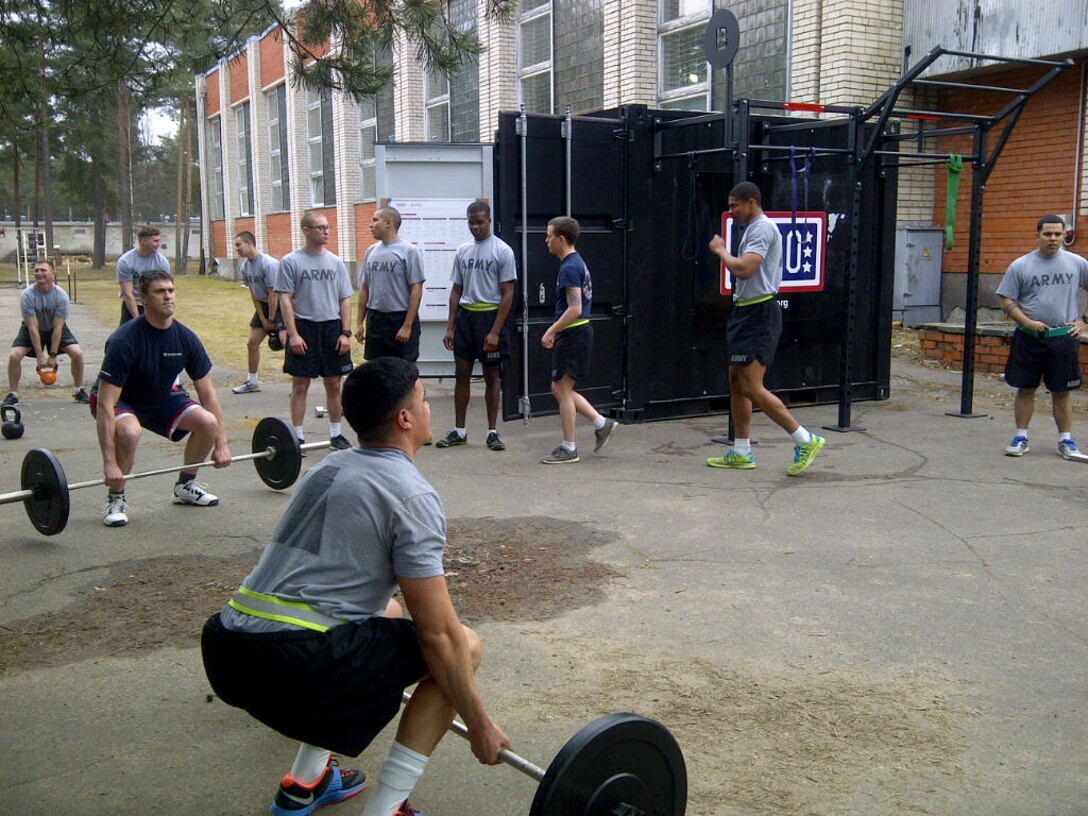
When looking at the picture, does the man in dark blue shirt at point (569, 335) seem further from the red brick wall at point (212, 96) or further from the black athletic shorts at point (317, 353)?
the red brick wall at point (212, 96)

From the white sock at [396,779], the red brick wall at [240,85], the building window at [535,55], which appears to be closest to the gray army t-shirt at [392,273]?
the white sock at [396,779]

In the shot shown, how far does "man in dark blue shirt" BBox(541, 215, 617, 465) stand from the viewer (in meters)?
8.02

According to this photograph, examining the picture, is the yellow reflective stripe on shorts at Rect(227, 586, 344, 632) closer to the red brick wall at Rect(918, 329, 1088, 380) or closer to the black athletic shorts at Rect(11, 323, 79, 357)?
the black athletic shorts at Rect(11, 323, 79, 357)

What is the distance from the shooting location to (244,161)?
4053 centimetres

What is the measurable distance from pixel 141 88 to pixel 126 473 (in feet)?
7.79

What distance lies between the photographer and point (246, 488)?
7.49 m

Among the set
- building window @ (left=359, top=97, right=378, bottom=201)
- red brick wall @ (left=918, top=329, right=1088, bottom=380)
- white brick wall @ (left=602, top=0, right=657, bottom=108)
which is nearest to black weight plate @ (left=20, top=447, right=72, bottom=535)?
red brick wall @ (left=918, top=329, right=1088, bottom=380)

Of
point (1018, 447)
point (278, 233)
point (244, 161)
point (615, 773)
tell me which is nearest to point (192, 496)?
point (615, 773)

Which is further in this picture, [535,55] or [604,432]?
[535,55]

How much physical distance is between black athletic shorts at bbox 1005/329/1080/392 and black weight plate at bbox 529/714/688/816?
6473mm

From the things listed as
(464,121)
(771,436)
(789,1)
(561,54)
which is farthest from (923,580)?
(464,121)

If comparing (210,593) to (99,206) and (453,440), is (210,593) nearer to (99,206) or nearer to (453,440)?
(453,440)

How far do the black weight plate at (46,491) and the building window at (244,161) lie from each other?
34516 millimetres

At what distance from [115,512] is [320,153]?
91.4ft
